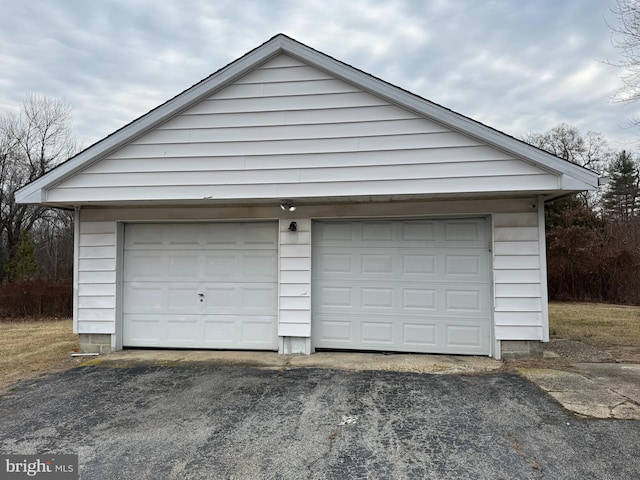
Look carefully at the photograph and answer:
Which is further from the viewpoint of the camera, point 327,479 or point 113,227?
point 113,227

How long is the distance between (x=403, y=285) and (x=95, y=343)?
5143 millimetres

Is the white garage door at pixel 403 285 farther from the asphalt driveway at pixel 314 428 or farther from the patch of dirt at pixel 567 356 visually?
the asphalt driveway at pixel 314 428

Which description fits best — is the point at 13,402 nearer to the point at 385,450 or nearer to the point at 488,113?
the point at 385,450

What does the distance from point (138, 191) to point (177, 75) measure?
9.36m

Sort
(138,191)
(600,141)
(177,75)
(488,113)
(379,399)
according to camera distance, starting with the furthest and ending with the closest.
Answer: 1. (600,141)
2. (488,113)
3. (177,75)
4. (138,191)
5. (379,399)

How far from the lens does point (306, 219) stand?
240 inches

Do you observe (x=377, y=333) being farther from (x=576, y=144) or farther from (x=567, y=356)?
(x=576, y=144)

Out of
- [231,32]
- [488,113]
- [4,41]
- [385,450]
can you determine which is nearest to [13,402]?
[385,450]

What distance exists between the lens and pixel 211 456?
3.02 m

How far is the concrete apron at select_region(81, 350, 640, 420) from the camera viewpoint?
4000 mm

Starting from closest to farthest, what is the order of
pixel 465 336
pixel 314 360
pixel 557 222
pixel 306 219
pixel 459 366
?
pixel 459 366
pixel 314 360
pixel 465 336
pixel 306 219
pixel 557 222

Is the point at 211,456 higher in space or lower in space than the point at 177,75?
lower

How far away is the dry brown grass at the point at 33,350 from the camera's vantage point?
556 cm

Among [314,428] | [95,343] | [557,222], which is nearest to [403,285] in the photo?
[314,428]
